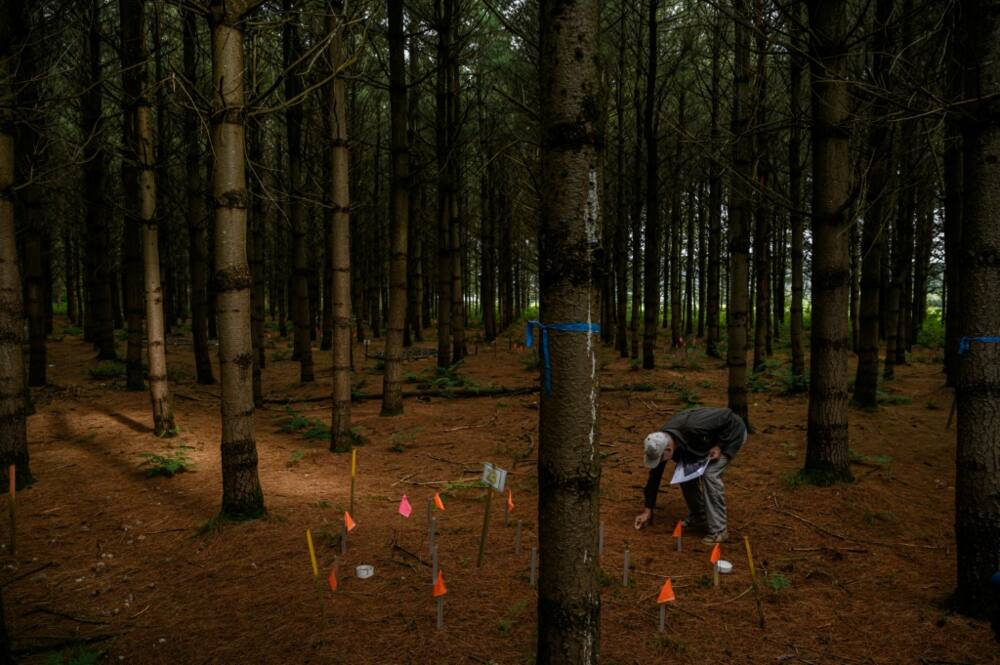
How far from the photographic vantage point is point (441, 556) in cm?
471

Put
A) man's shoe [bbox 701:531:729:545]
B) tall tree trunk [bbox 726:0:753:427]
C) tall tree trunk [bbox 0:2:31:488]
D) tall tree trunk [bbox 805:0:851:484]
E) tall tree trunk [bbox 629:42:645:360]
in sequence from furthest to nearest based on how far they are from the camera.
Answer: tall tree trunk [bbox 629:42:645:360]
tall tree trunk [bbox 726:0:753:427]
tall tree trunk [bbox 0:2:31:488]
tall tree trunk [bbox 805:0:851:484]
man's shoe [bbox 701:531:729:545]

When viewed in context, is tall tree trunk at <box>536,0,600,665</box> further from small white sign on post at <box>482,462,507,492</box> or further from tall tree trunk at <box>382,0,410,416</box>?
tall tree trunk at <box>382,0,410,416</box>

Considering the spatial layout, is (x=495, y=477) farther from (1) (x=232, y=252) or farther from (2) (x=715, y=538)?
(1) (x=232, y=252)

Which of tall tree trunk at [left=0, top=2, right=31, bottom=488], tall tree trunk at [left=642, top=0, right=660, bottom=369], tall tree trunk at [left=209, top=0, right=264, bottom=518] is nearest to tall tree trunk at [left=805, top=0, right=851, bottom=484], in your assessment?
tall tree trunk at [left=209, top=0, right=264, bottom=518]

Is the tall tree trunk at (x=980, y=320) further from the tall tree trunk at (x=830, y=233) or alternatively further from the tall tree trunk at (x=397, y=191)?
the tall tree trunk at (x=397, y=191)

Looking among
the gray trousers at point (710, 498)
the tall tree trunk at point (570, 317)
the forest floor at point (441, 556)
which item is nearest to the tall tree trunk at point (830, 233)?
the forest floor at point (441, 556)

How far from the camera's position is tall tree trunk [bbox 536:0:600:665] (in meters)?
2.13

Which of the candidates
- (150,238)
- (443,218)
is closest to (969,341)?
(150,238)

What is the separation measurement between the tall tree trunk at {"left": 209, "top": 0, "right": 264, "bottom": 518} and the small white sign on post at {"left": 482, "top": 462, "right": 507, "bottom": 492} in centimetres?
236

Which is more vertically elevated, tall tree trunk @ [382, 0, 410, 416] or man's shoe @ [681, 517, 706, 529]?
tall tree trunk @ [382, 0, 410, 416]

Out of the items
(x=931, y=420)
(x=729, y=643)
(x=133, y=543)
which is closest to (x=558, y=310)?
(x=729, y=643)

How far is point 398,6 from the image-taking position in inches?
357

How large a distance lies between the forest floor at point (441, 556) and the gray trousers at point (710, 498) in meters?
0.25

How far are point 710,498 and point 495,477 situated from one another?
237cm
